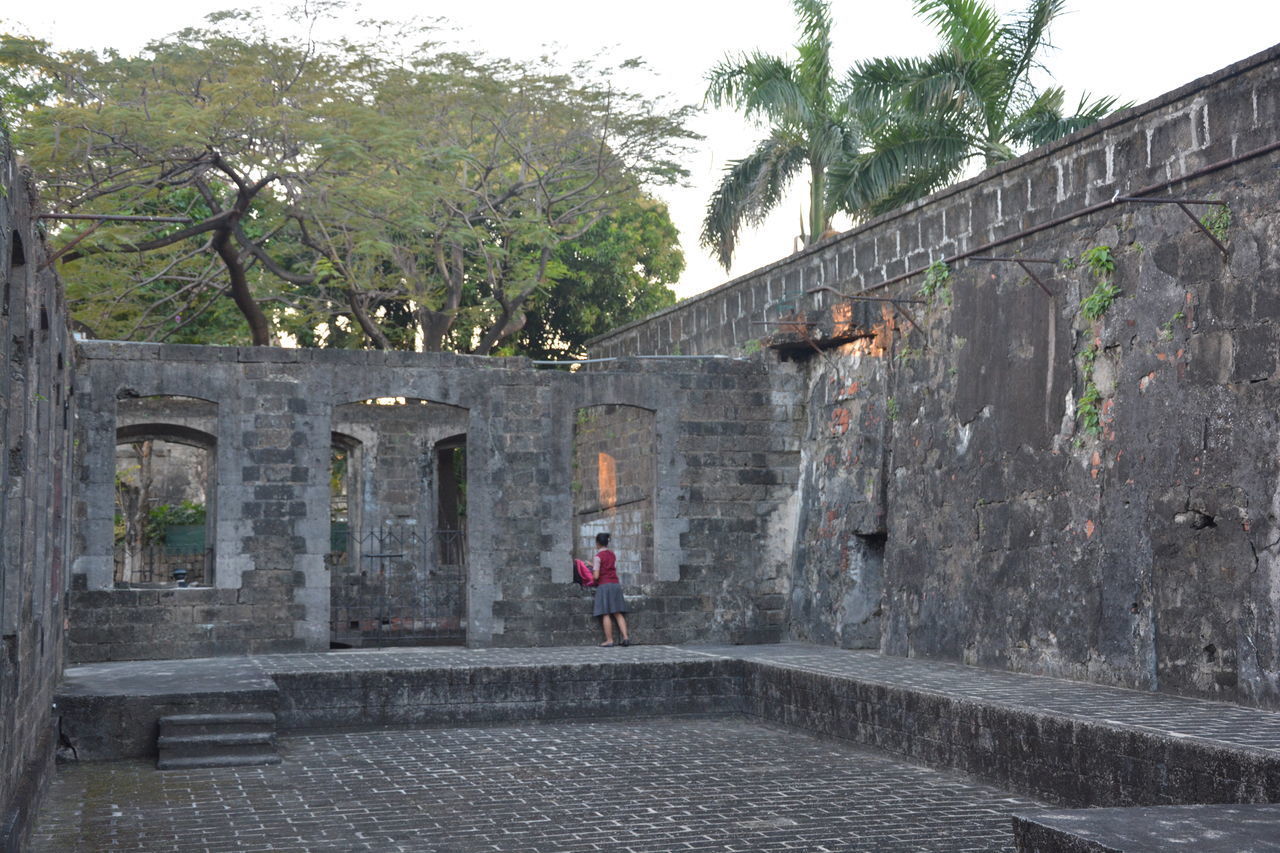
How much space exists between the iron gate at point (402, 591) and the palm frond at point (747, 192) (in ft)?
21.3

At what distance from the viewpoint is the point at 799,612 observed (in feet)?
50.6

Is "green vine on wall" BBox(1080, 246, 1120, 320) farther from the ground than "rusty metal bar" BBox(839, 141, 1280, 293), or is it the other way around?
"rusty metal bar" BBox(839, 141, 1280, 293)

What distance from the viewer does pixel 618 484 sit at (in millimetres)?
20094

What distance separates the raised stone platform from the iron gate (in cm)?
296

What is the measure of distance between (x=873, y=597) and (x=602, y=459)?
23.1 ft

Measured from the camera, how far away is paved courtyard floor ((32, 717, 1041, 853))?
7.30 metres

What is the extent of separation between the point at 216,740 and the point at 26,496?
144 inches

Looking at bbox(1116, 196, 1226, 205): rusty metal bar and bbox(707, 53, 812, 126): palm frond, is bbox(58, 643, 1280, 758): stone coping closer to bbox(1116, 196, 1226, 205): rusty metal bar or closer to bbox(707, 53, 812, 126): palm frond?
bbox(1116, 196, 1226, 205): rusty metal bar

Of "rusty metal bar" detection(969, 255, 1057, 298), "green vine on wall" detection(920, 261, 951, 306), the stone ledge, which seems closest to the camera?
the stone ledge

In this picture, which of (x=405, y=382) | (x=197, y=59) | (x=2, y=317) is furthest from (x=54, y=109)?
(x=2, y=317)

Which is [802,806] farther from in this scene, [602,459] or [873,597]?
[602,459]

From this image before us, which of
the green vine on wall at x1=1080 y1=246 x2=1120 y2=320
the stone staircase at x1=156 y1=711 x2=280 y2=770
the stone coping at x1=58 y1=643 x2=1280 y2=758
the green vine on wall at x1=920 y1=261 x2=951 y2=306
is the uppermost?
the green vine on wall at x1=920 y1=261 x2=951 y2=306

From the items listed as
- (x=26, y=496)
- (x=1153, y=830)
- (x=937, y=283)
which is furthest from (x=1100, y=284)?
(x=26, y=496)

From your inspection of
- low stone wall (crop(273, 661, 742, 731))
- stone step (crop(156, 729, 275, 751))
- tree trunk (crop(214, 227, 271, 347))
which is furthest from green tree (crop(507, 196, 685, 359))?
stone step (crop(156, 729, 275, 751))
